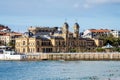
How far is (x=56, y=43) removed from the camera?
143500 mm

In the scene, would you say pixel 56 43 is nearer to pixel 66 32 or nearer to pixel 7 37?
pixel 66 32

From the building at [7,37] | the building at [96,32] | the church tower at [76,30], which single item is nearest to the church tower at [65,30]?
the church tower at [76,30]

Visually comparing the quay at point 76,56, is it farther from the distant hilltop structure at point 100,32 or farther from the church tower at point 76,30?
the distant hilltop structure at point 100,32

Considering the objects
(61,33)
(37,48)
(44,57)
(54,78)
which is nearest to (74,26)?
(61,33)

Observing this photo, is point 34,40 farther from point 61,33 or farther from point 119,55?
point 119,55

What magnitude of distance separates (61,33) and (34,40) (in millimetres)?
15196

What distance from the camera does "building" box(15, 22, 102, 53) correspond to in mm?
141125

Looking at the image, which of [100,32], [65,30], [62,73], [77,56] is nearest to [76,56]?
[77,56]

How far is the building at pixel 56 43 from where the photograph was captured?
141125mm

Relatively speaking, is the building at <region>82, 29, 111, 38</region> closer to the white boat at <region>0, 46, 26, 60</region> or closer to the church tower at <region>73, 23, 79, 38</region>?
the church tower at <region>73, 23, 79, 38</region>

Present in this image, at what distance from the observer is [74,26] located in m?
153

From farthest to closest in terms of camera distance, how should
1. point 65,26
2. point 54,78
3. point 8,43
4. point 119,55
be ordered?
1. point 8,43
2. point 65,26
3. point 119,55
4. point 54,78

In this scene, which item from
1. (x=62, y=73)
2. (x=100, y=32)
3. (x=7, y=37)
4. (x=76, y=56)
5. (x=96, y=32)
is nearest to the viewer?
(x=62, y=73)

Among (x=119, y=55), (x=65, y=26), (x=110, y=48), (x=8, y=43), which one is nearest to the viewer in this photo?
(x=119, y=55)
